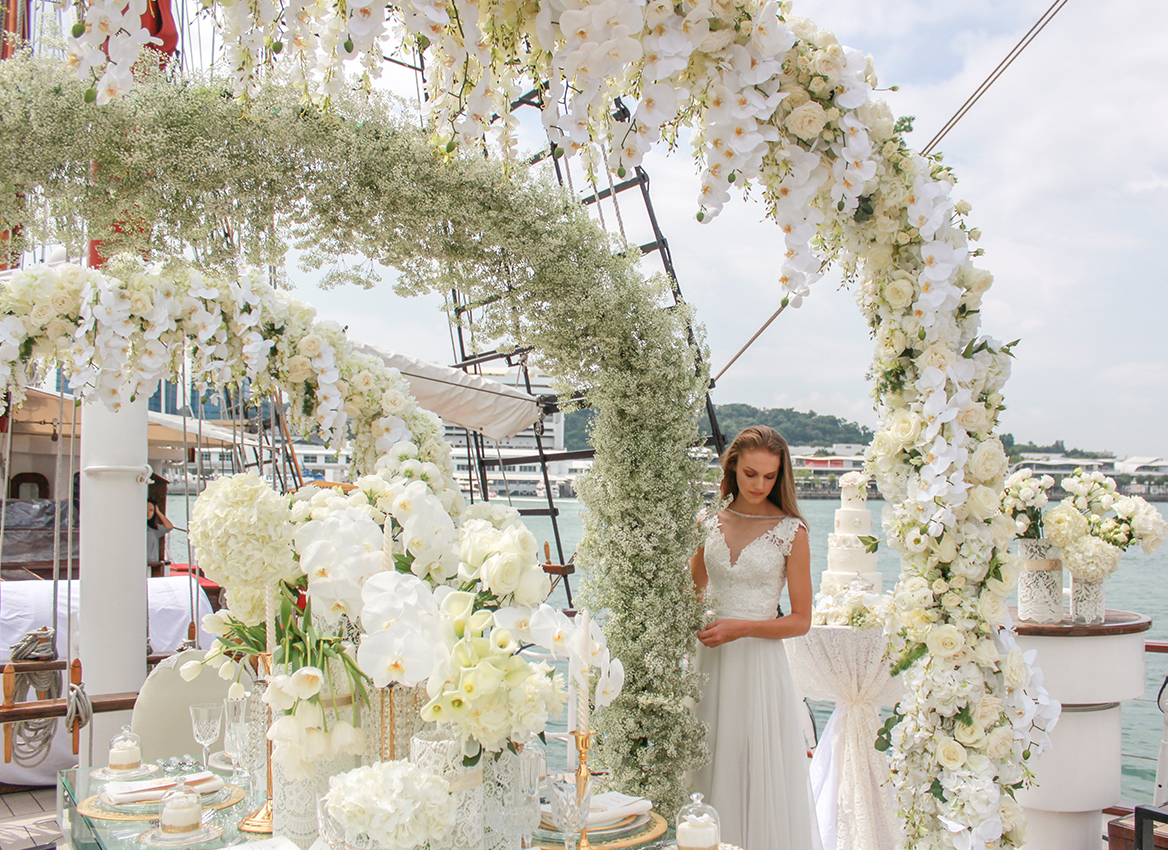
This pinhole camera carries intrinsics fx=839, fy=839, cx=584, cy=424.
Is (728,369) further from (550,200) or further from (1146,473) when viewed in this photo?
(1146,473)

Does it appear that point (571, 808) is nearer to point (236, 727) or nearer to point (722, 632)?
point (236, 727)

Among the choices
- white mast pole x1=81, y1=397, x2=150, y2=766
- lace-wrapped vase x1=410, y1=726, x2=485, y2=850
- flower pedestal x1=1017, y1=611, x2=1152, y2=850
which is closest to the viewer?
lace-wrapped vase x1=410, y1=726, x2=485, y2=850

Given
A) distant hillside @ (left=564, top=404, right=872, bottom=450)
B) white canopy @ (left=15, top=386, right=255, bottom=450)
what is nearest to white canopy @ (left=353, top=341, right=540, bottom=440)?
distant hillside @ (left=564, top=404, right=872, bottom=450)

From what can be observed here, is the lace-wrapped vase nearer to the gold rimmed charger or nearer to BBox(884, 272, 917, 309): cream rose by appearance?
the gold rimmed charger

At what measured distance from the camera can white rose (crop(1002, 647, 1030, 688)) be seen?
2178 mm

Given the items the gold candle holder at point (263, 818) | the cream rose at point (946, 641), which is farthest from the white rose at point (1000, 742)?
the gold candle holder at point (263, 818)

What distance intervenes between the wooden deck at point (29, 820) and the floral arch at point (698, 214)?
7.49 feet

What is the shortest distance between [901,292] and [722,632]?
1438mm

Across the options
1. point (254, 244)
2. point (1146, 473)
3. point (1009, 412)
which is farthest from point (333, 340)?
point (1146, 473)

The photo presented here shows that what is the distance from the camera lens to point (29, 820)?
3584 mm

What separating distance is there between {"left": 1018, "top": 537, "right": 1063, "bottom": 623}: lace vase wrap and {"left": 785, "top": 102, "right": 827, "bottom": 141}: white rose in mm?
2326

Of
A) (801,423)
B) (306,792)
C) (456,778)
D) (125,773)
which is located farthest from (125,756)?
(801,423)

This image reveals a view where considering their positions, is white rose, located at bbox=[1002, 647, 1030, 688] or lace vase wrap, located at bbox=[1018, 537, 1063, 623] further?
lace vase wrap, located at bbox=[1018, 537, 1063, 623]

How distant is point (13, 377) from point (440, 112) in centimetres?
154
